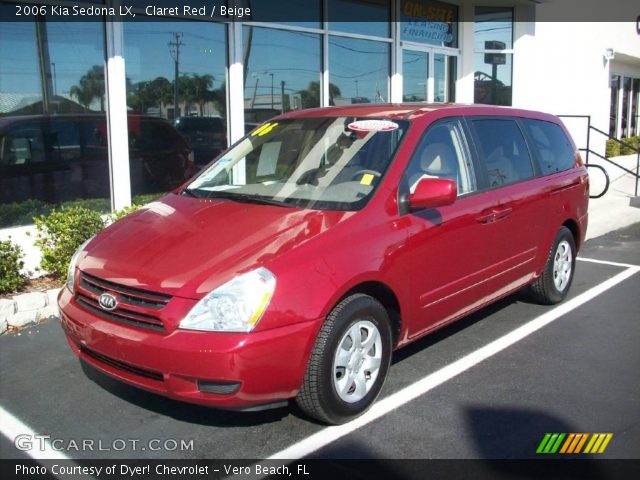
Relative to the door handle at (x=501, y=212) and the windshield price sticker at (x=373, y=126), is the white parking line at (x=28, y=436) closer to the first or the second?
the windshield price sticker at (x=373, y=126)

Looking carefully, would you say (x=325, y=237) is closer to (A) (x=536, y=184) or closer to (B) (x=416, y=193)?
(B) (x=416, y=193)

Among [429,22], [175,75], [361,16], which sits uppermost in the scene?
[429,22]

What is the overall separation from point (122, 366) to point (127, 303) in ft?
1.10

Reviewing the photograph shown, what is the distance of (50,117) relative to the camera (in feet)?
21.6

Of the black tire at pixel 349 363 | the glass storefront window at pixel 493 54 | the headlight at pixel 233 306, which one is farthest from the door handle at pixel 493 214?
the glass storefront window at pixel 493 54

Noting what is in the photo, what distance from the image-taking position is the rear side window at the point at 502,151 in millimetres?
4773

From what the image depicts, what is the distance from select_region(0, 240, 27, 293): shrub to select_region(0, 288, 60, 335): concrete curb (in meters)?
0.16

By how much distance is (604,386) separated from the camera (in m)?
4.10

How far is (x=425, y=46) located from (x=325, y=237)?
9144mm

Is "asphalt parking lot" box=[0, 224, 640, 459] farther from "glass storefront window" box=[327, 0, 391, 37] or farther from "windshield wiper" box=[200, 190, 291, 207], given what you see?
"glass storefront window" box=[327, 0, 391, 37]

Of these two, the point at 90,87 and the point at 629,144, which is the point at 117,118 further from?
the point at 629,144

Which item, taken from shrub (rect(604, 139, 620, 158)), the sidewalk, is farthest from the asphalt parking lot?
shrub (rect(604, 139, 620, 158))

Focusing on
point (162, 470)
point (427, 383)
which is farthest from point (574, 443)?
point (162, 470)

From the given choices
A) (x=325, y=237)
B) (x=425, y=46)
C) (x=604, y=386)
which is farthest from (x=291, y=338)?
(x=425, y=46)
